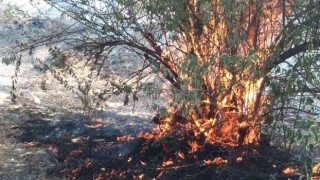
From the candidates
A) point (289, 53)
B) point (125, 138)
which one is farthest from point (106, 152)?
point (289, 53)

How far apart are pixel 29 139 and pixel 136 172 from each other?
2.29m

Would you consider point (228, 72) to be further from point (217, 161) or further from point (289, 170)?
point (289, 170)

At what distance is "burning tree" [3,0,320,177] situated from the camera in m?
4.72

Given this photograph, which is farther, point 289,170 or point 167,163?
point 167,163

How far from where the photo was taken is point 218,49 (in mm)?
5664

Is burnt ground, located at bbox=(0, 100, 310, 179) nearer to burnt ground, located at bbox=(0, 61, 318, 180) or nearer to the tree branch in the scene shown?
burnt ground, located at bbox=(0, 61, 318, 180)

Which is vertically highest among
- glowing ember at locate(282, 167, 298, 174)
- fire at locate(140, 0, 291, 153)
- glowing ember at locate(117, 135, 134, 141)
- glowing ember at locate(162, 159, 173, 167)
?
fire at locate(140, 0, 291, 153)

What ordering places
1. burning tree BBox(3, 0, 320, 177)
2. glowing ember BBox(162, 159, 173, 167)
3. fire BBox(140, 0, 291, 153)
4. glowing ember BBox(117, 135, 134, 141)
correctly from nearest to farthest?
1. burning tree BBox(3, 0, 320, 177)
2. fire BBox(140, 0, 291, 153)
3. glowing ember BBox(162, 159, 173, 167)
4. glowing ember BBox(117, 135, 134, 141)

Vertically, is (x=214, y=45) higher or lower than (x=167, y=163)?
higher

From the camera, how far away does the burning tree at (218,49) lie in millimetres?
4719

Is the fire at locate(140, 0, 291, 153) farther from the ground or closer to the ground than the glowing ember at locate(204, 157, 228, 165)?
farther from the ground

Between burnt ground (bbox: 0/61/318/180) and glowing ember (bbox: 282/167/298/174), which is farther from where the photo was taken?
burnt ground (bbox: 0/61/318/180)

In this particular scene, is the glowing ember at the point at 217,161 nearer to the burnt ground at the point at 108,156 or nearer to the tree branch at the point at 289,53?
the burnt ground at the point at 108,156

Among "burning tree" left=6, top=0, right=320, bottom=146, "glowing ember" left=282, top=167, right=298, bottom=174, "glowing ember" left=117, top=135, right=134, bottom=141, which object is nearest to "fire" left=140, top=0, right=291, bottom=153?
"burning tree" left=6, top=0, right=320, bottom=146
